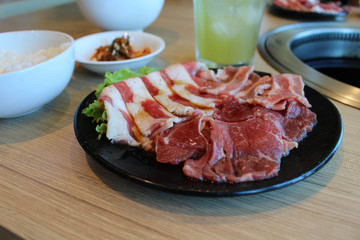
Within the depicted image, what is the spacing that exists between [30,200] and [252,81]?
3.21 feet

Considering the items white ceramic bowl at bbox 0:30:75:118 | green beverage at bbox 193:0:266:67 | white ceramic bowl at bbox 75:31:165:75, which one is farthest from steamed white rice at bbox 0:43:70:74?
green beverage at bbox 193:0:266:67

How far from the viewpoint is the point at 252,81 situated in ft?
4.31

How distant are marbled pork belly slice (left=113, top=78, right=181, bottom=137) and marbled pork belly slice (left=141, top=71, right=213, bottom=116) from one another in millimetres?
27

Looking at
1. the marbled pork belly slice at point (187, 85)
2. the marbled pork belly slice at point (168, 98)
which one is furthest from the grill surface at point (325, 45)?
the marbled pork belly slice at point (168, 98)

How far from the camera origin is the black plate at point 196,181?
0.77m

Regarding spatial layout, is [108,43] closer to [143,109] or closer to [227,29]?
[227,29]

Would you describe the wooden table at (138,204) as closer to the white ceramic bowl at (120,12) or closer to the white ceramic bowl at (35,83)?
the white ceramic bowl at (35,83)

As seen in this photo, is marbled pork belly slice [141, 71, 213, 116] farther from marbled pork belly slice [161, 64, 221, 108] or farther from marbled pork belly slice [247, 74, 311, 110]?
marbled pork belly slice [247, 74, 311, 110]

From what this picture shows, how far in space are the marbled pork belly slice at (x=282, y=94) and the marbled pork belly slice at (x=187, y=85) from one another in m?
0.16

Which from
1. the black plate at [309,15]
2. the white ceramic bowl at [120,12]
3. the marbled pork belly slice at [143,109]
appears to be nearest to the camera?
the marbled pork belly slice at [143,109]

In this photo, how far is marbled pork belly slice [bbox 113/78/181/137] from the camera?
1.02m

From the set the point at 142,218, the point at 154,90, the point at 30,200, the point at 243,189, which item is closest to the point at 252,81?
the point at 154,90

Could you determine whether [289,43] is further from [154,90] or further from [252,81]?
[154,90]

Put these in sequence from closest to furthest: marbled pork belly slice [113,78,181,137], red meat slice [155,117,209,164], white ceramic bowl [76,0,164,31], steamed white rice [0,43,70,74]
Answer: red meat slice [155,117,209,164] < marbled pork belly slice [113,78,181,137] < steamed white rice [0,43,70,74] < white ceramic bowl [76,0,164,31]
